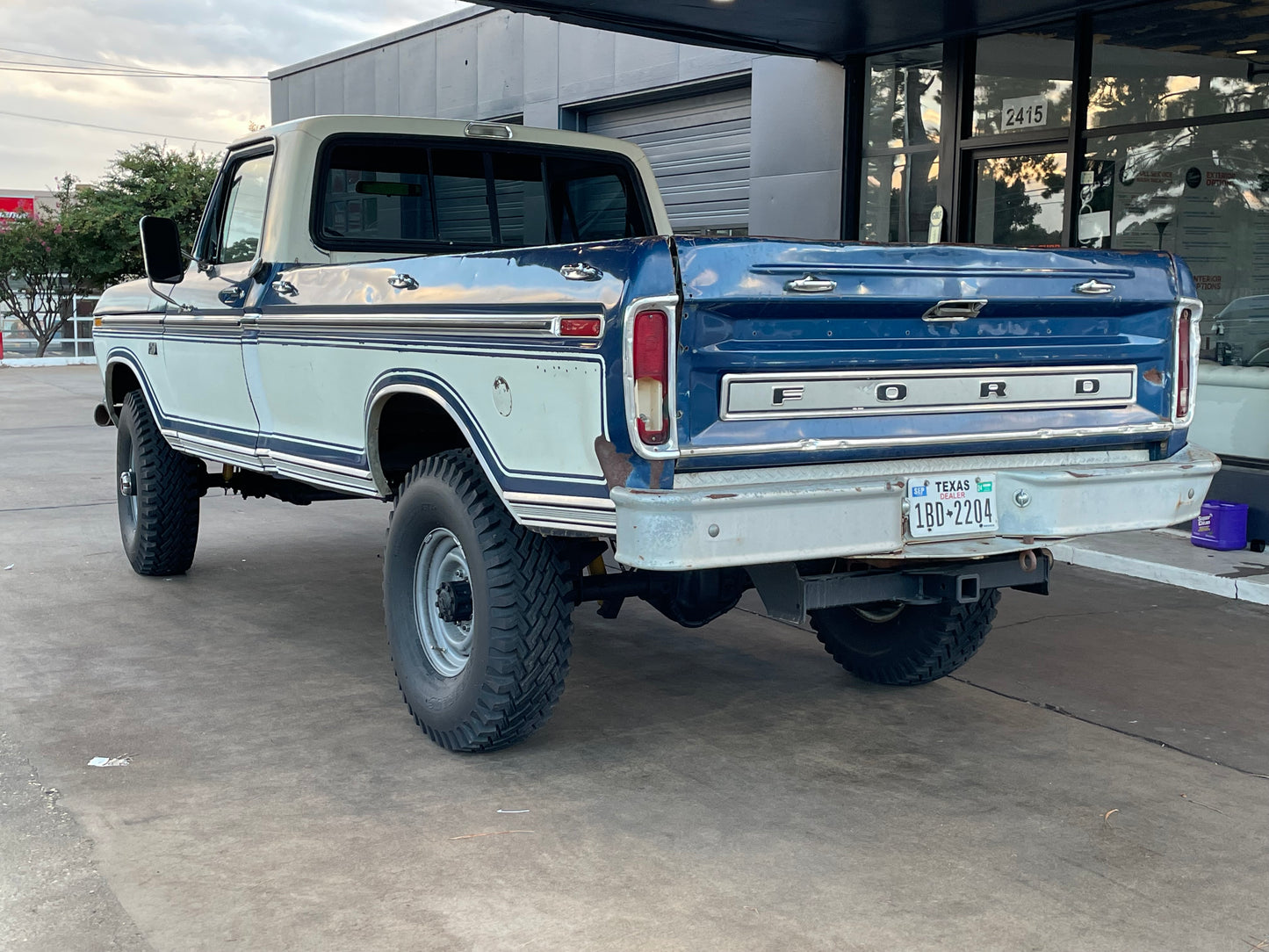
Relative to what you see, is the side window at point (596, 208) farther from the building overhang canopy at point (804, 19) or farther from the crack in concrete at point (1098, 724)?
the building overhang canopy at point (804, 19)

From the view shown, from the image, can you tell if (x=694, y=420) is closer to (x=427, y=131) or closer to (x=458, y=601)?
(x=458, y=601)

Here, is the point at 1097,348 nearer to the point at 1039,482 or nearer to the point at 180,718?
the point at 1039,482

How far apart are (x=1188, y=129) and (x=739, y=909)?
280 inches

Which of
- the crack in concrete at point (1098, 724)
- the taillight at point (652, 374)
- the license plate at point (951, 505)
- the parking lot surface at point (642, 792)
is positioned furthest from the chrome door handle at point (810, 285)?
the crack in concrete at point (1098, 724)

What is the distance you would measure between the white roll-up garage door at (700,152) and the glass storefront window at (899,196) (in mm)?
1769

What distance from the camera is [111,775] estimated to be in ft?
14.0

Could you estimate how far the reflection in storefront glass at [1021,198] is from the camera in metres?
9.68

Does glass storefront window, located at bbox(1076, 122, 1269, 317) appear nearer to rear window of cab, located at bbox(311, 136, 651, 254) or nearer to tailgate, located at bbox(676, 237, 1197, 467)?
rear window of cab, located at bbox(311, 136, 651, 254)

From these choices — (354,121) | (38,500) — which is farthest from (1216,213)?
(38,500)

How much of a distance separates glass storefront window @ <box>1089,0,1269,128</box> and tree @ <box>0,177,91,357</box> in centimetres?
2377

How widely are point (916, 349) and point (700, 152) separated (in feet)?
32.3

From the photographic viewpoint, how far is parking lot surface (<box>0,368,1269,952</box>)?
10.8 feet

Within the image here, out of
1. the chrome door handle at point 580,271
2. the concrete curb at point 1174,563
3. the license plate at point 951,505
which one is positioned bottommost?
the concrete curb at point 1174,563

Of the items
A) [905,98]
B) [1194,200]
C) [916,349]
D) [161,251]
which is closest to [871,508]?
[916,349]
